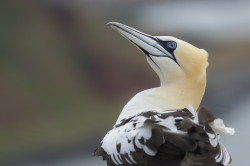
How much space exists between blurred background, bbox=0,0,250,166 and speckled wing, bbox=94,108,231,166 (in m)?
1.91

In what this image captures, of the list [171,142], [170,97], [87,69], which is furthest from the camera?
[87,69]

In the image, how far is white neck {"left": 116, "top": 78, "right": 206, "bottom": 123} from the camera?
6.72ft

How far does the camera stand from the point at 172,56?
2.09 metres

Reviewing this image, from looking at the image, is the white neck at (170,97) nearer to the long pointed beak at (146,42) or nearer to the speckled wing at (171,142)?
the long pointed beak at (146,42)

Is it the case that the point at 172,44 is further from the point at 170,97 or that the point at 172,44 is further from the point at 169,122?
the point at 169,122

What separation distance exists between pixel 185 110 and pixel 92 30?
11.3 feet

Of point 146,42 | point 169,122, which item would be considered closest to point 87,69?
point 146,42

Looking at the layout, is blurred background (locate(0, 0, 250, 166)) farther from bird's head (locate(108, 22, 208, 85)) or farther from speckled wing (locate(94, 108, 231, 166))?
speckled wing (locate(94, 108, 231, 166))

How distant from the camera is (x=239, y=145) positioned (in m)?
3.88

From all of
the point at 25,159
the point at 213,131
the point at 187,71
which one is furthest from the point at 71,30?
the point at 213,131

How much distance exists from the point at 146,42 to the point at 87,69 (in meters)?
2.87

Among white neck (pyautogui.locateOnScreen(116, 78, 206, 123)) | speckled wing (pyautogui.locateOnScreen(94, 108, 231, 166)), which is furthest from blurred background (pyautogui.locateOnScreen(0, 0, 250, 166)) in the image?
speckled wing (pyautogui.locateOnScreen(94, 108, 231, 166))

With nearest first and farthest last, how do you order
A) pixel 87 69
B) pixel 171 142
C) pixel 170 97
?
pixel 171 142
pixel 170 97
pixel 87 69

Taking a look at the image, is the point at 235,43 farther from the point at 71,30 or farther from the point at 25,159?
the point at 25,159
